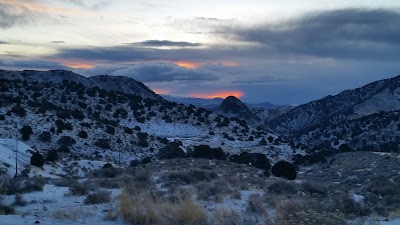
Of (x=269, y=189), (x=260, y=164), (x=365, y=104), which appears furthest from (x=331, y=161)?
Answer: (x=365, y=104)

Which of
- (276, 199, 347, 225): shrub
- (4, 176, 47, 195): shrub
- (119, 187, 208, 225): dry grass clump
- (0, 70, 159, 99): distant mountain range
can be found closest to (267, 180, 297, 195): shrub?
(276, 199, 347, 225): shrub

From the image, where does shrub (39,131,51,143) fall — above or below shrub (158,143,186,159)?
above

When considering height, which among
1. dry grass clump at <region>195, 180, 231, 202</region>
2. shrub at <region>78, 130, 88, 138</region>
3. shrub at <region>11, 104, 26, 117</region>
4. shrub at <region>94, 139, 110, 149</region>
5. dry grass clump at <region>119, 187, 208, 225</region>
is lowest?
shrub at <region>94, 139, 110, 149</region>

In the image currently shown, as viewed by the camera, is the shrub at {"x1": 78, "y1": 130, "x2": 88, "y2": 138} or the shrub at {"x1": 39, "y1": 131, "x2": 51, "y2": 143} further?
the shrub at {"x1": 78, "y1": 130, "x2": 88, "y2": 138}

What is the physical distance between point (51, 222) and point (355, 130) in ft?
319

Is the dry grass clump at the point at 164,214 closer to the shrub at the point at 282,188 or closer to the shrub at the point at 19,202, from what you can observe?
the shrub at the point at 19,202

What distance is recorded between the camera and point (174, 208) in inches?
413

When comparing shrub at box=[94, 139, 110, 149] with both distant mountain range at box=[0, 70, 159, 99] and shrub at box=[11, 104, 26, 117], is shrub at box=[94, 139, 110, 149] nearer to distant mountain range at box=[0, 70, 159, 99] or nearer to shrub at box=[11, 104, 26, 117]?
shrub at box=[11, 104, 26, 117]

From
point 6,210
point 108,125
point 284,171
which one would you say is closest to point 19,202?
point 6,210

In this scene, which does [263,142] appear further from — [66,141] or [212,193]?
[212,193]

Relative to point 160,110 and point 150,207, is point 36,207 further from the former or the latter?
point 160,110

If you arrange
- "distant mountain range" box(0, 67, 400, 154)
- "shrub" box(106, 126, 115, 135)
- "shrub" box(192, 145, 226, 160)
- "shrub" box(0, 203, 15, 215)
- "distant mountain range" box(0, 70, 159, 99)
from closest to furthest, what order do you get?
"shrub" box(0, 203, 15, 215) → "shrub" box(192, 145, 226, 160) → "shrub" box(106, 126, 115, 135) → "distant mountain range" box(0, 67, 400, 154) → "distant mountain range" box(0, 70, 159, 99)

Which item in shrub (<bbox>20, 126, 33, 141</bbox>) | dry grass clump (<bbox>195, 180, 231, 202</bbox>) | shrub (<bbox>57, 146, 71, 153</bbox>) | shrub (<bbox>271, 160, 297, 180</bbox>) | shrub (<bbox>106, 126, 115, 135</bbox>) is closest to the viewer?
dry grass clump (<bbox>195, 180, 231, 202</bbox>)

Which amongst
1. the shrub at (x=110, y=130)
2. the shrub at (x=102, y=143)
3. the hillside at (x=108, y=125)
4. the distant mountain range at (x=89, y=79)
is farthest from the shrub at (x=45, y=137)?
the distant mountain range at (x=89, y=79)
